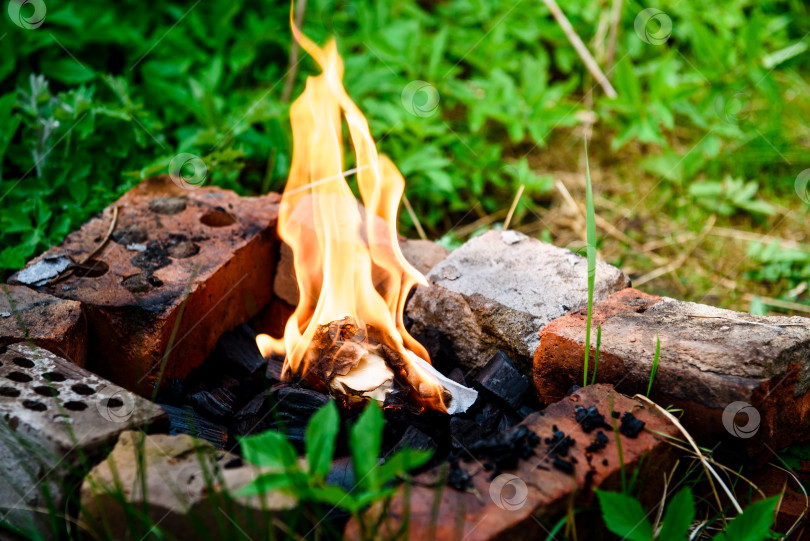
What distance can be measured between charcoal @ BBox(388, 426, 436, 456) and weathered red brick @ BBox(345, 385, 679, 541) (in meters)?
0.26

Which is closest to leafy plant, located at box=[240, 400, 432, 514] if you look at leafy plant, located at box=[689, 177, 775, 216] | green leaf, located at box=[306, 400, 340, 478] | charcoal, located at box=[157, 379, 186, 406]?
green leaf, located at box=[306, 400, 340, 478]

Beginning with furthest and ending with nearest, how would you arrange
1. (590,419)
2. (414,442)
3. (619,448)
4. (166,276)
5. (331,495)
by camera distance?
(166,276), (414,442), (590,419), (619,448), (331,495)

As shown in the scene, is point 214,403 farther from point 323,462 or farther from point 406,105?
point 406,105

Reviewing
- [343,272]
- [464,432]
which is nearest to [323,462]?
[464,432]

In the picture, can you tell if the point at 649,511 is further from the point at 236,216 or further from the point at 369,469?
the point at 236,216

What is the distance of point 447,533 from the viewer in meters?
1.45

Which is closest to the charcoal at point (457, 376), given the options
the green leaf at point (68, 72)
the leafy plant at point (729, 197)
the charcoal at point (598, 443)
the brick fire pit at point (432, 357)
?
the brick fire pit at point (432, 357)

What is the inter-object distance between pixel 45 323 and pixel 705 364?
1978mm

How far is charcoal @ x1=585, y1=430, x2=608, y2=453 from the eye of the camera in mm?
1698

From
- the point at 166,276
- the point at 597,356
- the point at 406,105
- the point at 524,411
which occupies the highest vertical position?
the point at 406,105

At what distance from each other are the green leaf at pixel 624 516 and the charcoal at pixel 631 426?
0.71ft

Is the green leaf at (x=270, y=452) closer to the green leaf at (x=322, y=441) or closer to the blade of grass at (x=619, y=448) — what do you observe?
the green leaf at (x=322, y=441)

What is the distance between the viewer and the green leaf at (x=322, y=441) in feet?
4.69

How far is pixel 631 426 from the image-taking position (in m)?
1.76
